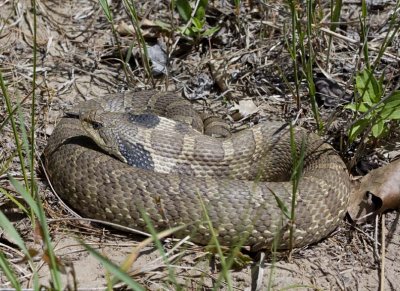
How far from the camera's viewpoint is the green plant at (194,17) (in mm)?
7793

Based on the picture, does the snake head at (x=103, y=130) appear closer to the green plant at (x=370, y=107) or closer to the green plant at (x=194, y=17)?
the green plant at (x=194, y=17)

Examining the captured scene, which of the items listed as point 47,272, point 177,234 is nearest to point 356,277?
point 177,234

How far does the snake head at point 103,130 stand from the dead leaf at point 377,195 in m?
2.25

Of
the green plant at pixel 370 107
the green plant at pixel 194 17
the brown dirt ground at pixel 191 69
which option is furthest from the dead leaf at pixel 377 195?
the green plant at pixel 194 17

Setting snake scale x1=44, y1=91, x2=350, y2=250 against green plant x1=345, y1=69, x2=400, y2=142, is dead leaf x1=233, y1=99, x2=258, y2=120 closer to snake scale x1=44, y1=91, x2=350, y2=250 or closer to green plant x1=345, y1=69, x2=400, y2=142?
snake scale x1=44, y1=91, x2=350, y2=250

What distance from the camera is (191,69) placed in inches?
307

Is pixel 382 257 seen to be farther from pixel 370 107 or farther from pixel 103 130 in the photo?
pixel 103 130

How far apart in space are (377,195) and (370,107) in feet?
2.74

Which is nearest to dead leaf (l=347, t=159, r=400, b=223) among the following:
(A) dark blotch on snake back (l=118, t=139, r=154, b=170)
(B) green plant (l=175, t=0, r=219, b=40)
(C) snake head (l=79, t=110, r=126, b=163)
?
(A) dark blotch on snake back (l=118, t=139, r=154, b=170)

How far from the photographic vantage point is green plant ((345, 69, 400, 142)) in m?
5.77

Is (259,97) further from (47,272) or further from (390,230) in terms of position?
(47,272)

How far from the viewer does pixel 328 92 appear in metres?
7.22

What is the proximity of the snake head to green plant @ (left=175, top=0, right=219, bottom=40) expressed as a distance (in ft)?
6.73

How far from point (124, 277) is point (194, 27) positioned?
5097mm
